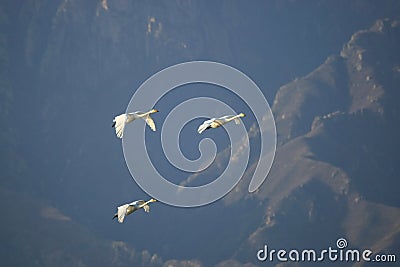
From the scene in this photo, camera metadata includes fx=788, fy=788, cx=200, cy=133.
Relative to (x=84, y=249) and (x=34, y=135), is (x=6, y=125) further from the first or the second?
(x=84, y=249)

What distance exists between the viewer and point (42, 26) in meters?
147

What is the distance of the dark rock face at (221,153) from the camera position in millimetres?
115000

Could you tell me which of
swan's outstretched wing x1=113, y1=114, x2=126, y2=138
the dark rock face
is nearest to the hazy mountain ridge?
the dark rock face

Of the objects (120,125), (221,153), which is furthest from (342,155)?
(120,125)

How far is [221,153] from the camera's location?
134375mm

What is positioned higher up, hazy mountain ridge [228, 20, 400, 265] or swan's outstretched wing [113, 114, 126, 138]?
hazy mountain ridge [228, 20, 400, 265]

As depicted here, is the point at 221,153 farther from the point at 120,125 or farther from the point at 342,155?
the point at 120,125

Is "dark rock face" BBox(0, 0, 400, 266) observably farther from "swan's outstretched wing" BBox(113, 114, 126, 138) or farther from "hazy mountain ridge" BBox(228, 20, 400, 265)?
"swan's outstretched wing" BBox(113, 114, 126, 138)

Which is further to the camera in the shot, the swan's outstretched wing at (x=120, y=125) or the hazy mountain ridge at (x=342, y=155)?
the hazy mountain ridge at (x=342, y=155)

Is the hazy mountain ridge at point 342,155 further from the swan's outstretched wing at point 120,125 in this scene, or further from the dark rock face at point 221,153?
the swan's outstretched wing at point 120,125

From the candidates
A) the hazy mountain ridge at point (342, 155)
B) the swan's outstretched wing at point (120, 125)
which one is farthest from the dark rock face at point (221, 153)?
the swan's outstretched wing at point (120, 125)

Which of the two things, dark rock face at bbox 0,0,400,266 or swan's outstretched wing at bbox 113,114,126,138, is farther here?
dark rock face at bbox 0,0,400,266

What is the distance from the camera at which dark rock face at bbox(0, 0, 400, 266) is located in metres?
115

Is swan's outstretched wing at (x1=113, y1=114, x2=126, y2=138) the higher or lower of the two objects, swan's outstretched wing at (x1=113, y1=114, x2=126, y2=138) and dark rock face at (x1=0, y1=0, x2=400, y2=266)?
the lower
